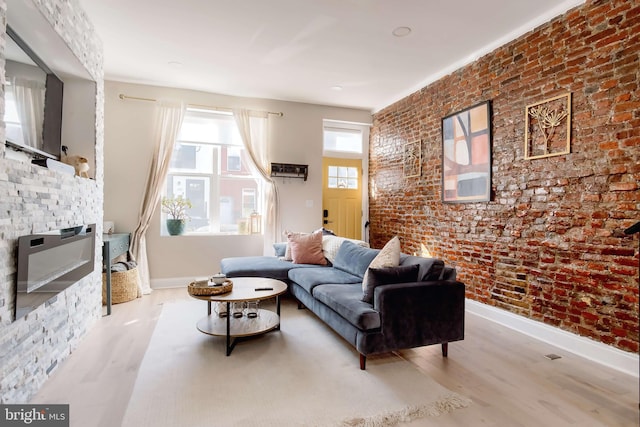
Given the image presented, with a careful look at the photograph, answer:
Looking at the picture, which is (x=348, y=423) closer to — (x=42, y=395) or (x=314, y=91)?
(x=42, y=395)

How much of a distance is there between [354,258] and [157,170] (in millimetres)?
3121

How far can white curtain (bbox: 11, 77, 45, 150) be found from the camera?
218 centimetres

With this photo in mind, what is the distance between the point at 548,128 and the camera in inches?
117

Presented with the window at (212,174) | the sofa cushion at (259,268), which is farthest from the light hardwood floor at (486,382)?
the window at (212,174)

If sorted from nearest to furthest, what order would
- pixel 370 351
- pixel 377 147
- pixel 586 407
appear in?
pixel 586 407 < pixel 370 351 < pixel 377 147

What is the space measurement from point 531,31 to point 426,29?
3.11ft

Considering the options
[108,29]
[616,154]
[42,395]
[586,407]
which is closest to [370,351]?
[586,407]

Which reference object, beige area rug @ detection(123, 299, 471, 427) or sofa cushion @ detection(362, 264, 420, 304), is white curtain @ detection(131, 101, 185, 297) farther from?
sofa cushion @ detection(362, 264, 420, 304)

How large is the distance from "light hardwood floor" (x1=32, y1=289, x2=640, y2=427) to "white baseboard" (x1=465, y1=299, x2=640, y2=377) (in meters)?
0.07

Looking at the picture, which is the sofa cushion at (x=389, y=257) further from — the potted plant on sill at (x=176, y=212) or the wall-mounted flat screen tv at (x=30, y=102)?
the potted plant on sill at (x=176, y=212)

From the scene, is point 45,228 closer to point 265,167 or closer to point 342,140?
point 265,167

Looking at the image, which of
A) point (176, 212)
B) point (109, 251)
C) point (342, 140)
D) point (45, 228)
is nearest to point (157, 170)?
point (176, 212)

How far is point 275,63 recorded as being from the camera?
4086mm
